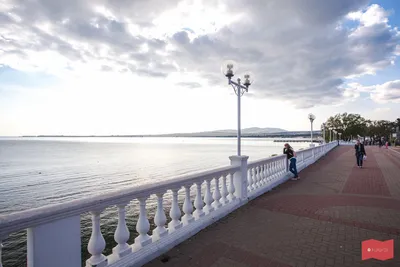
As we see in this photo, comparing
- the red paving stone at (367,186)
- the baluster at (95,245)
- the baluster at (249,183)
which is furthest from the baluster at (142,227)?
the red paving stone at (367,186)

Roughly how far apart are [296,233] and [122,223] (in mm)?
3194

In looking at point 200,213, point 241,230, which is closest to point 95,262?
point 200,213

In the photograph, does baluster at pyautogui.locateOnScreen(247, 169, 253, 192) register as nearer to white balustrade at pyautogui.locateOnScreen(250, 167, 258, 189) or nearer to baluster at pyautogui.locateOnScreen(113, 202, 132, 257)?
white balustrade at pyautogui.locateOnScreen(250, 167, 258, 189)

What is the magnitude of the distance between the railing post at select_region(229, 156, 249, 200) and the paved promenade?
365mm

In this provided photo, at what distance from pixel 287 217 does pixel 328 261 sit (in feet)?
6.28

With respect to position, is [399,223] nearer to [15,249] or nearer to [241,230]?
[241,230]

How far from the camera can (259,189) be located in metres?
7.40

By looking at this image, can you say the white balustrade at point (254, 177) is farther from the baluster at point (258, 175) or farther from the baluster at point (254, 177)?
the baluster at point (258, 175)

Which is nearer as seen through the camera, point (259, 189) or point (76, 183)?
point (259, 189)

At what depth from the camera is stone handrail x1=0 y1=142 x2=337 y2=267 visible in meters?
2.20

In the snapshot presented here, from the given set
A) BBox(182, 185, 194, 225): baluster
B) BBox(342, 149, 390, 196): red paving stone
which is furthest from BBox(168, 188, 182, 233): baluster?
BBox(342, 149, 390, 196): red paving stone

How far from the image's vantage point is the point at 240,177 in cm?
625

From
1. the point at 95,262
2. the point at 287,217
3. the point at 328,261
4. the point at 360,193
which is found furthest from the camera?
the point at 360,193

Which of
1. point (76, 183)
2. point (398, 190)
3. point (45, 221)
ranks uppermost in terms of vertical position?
point (45, 221)
